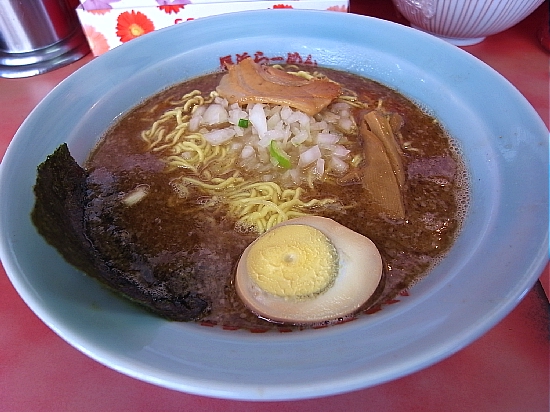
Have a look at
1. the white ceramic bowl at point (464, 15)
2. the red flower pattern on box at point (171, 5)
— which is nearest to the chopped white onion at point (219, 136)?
the red flower pattern on box at point (171, 5)

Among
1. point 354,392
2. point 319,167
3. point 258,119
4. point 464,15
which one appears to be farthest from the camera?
point 464,15

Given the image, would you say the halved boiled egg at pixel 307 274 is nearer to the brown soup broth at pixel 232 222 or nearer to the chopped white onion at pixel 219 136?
the brown soup broth at pixel 232 222

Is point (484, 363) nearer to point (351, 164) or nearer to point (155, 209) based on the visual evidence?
point (351, 164)

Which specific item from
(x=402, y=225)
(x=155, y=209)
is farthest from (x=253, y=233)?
(x=402, y=225)

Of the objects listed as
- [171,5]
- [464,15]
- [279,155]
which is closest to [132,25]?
[171,5]

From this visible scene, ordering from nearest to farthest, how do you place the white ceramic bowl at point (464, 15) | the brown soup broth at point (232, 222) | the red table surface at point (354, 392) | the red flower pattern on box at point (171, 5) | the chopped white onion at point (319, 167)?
the red table surface at point (354, 392) → the brown soup broth at point (232, 222) → the chopped white onion at point (319, 167) → the white ceramic bowl at point (464, 15) → the red flower pattern on box at point (171, 5)

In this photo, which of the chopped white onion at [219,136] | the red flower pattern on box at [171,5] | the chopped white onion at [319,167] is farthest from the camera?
the red flower pattern on box at [171,5]

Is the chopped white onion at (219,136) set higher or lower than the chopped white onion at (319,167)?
higher

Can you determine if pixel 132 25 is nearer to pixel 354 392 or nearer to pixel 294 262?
pixel 294 262
